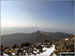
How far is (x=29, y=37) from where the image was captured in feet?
10.5

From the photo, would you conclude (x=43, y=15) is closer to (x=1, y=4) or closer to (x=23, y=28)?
(x=23, y=28)

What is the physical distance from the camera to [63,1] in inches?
131

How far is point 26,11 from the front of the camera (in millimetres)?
3223

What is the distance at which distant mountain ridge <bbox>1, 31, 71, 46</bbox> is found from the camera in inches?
121

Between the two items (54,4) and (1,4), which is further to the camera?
(54,4)

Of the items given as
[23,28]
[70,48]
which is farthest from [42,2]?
[70,48]

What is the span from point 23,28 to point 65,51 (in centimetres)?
108

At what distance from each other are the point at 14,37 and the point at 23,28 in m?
0.28

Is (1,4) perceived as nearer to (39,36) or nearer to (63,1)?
(39,36)

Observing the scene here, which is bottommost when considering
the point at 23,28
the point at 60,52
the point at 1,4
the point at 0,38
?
the point at 60,52

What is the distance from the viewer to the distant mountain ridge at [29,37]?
3.08 meters

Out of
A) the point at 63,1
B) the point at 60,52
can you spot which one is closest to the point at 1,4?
the point at 63,1

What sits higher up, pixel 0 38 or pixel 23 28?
pixel 23 28

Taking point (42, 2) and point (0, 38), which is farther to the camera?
point (42, 2)
